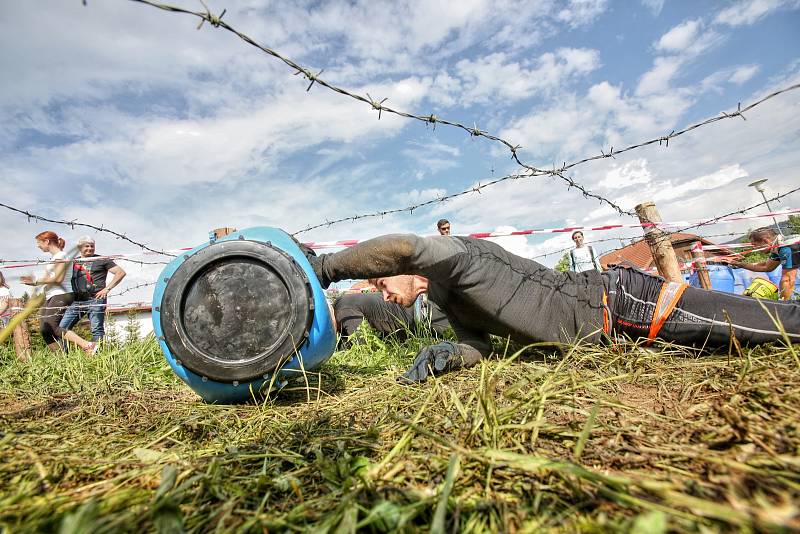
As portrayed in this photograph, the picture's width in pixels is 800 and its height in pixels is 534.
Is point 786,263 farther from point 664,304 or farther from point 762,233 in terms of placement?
point 664,304

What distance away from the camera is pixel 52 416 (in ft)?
6.35

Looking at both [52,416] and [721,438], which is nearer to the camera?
[721,438]

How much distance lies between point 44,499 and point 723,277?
481 inches

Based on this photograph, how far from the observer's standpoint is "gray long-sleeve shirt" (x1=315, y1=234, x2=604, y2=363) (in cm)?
217

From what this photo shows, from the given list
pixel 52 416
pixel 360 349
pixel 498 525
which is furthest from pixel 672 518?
pixel 360 349

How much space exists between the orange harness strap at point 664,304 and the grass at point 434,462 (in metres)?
0.47

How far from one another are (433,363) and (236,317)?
115 cm

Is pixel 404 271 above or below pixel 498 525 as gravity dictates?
above

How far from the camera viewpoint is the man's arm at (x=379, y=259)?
2.13m

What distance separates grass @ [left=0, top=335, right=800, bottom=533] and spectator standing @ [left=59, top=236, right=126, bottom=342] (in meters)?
4.38

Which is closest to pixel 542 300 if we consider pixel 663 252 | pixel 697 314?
pixel 697 314

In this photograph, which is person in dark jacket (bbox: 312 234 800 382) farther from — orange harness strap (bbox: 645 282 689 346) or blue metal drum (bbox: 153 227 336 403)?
blue metal drum (bbox: 153 227 336 403)

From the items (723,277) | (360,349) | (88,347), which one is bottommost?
(723,277)

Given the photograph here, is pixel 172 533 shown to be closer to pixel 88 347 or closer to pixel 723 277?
pixel 88 347
